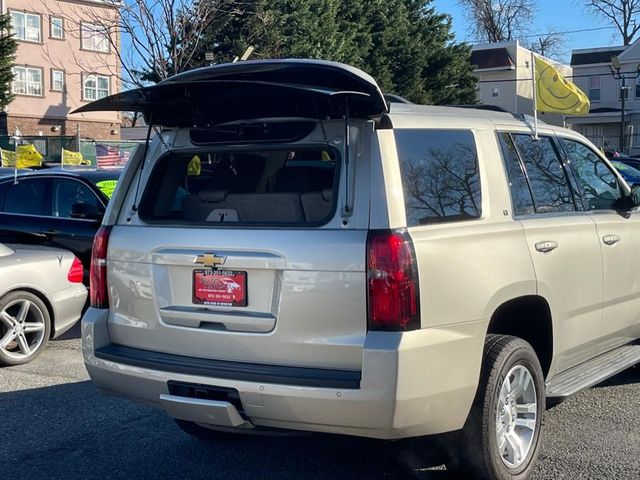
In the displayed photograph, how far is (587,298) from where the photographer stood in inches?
188

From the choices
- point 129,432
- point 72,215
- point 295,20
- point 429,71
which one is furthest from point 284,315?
point 429,71

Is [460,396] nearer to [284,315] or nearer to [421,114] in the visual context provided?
[284,315]

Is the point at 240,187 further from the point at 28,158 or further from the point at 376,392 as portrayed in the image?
the point at 28,158

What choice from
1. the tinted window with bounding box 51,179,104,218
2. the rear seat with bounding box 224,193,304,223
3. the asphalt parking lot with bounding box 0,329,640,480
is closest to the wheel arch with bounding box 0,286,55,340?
the asphalt parking lot with bounding box 0,329,640,480

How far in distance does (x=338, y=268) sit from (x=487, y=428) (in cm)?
112

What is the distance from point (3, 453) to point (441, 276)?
9.84 ft

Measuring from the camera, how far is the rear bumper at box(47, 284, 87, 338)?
23.7 ft

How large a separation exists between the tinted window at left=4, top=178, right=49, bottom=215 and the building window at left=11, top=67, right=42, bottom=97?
122ft

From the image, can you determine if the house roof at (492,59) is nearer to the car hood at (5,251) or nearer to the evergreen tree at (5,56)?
the evergreen tree at (5,56)

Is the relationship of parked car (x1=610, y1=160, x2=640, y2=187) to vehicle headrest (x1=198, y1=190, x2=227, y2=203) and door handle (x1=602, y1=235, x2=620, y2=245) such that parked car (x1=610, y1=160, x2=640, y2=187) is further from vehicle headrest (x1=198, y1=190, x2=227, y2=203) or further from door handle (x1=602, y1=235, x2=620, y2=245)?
vehicle headrest (x1=198, y1=190, x2=227, y2=203)

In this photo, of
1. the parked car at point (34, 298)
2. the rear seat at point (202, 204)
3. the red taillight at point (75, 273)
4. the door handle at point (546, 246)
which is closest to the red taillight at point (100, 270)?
the rear seat at point (202, 204)

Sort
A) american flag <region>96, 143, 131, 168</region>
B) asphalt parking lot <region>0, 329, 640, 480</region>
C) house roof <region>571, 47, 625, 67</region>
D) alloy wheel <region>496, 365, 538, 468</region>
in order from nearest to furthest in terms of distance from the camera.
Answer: alloy wheel <region>496, 365, 538, 468</region> < asphalt parking lot <region>0, 329, 640, 480</region> < american flag <region>96, 143, 131, 168</region> < house roof <region>571, 47, 625, 67</region>

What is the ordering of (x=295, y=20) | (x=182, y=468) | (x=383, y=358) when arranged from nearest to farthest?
(x=383, y=358) < (x=182, y=468) < (x=295, y=20)

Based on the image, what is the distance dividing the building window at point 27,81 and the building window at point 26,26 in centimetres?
168
